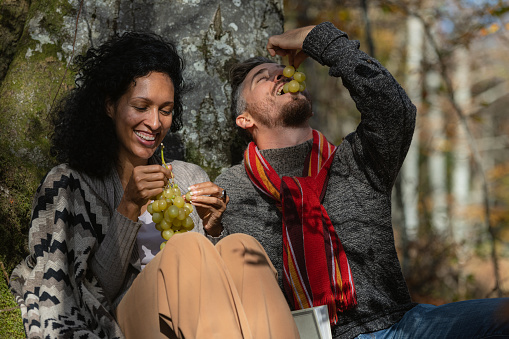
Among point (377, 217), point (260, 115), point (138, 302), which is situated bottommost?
point (138, 302)

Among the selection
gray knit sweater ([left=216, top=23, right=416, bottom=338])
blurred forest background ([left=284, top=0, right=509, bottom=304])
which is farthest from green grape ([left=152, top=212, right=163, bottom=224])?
blurred forest background ([left=284, top=0, right=509, bottom=304])

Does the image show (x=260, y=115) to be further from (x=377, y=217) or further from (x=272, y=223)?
(x=377, y=217)

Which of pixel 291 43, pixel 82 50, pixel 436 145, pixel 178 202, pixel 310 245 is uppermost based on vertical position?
pixel 436 145

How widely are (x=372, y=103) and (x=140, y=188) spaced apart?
4.34ft

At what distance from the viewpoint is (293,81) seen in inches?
134

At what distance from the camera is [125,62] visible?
9.96ft

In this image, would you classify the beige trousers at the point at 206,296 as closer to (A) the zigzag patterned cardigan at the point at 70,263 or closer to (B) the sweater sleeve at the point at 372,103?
(A) the zigzag patterned cardigan at the point at 70,263

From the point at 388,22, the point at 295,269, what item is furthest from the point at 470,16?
the point at 295,269

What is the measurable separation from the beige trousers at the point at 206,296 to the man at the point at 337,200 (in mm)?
607

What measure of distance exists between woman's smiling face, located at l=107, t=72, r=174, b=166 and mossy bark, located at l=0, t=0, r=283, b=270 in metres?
0.68

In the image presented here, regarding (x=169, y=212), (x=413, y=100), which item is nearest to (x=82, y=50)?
(x=169, y=212)

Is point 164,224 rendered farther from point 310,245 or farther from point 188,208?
point 310,245

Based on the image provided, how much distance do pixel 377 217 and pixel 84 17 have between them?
7.49 ft

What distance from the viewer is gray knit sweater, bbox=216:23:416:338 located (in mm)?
2961
